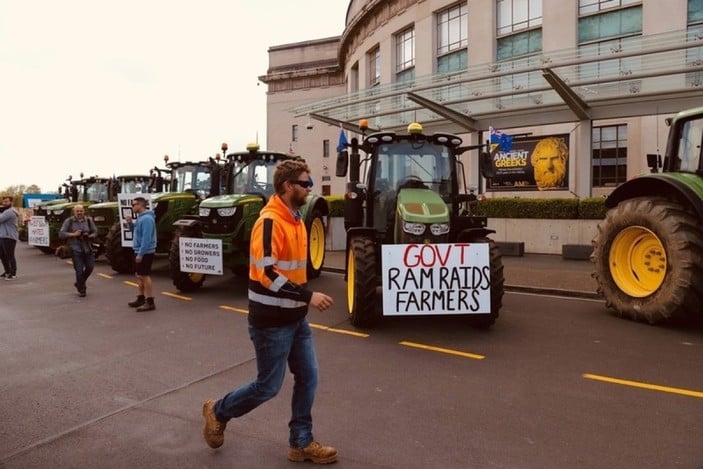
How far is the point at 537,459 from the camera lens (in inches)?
141

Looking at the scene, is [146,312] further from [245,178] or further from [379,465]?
[379,465]

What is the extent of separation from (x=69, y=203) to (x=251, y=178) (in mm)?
11492

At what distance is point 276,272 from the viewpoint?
3461 millimetres

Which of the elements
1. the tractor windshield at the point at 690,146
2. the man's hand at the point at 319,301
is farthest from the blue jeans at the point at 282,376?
the tractor windshield at the point at 690,146

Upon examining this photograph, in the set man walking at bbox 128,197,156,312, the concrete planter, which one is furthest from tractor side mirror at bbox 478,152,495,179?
the concrete planter

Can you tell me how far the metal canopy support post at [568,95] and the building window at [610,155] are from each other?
21.7 ft

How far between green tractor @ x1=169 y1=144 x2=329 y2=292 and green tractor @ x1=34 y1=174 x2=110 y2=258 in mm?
8991

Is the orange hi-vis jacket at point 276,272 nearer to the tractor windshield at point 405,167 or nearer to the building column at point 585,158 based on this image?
the tractor windshield at point 405,167

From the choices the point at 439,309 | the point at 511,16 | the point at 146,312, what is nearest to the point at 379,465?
the point at 439,309

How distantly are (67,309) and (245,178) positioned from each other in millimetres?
4144

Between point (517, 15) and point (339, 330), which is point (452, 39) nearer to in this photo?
point (517, 15)

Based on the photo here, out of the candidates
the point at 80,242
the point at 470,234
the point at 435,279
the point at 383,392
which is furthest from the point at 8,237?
the point at 383,392

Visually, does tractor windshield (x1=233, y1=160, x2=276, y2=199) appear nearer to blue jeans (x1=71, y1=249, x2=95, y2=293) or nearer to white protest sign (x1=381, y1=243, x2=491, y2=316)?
blue jeans (x1=71, y1=249, x2=95, y2=293)

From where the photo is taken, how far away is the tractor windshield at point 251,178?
11.4m
